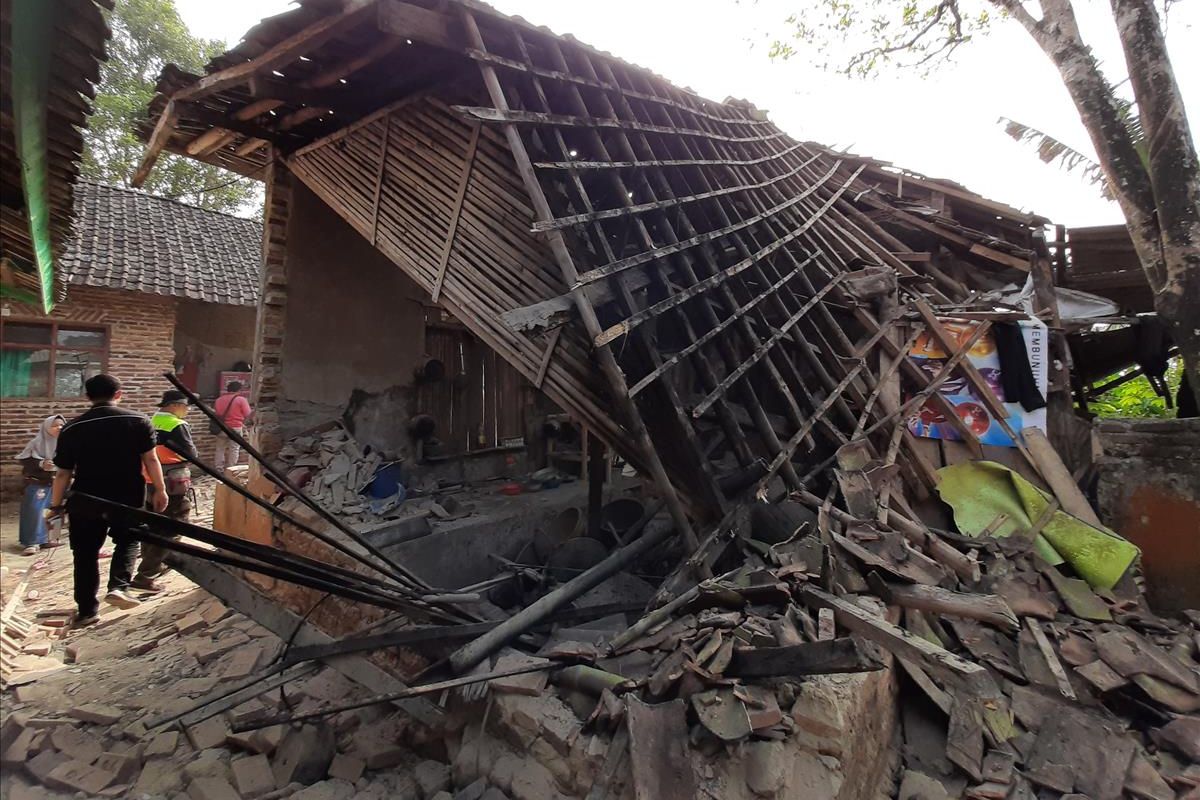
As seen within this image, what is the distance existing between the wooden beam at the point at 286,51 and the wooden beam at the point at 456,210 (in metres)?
1.15

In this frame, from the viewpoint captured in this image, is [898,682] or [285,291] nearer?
[898,682]

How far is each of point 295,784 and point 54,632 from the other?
11.0 ft

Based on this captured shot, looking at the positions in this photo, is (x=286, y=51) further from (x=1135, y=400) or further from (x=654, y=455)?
(x=1135, y=400)

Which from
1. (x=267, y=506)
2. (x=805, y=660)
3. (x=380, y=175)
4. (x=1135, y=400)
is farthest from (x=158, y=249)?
(x=1135, y=400)

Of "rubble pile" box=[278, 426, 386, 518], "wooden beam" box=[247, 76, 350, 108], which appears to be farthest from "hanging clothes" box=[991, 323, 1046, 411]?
"wooden beam" box=[247, 76, 350, 108]

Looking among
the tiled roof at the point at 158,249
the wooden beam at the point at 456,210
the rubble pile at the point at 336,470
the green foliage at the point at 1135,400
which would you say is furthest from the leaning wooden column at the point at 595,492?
the green foliage at the point at 1135,400

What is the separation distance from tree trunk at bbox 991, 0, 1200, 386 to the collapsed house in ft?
3.09

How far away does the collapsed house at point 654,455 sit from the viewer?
2.82m

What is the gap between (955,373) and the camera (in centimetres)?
553

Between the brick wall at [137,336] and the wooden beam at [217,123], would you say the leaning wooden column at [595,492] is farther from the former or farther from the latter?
the brick wall at [137,336]

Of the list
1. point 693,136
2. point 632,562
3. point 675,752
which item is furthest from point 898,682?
point 693,136

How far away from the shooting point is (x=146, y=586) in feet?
19.0

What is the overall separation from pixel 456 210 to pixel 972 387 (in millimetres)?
5276

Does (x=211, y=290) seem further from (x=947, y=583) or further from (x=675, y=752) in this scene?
(x=947, y=583)
